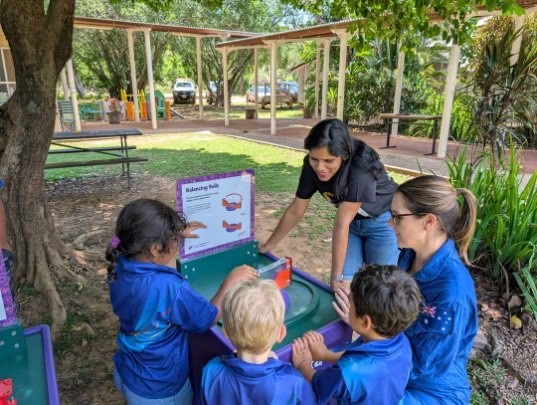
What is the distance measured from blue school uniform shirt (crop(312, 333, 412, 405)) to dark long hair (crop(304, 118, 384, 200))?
94 centimetres

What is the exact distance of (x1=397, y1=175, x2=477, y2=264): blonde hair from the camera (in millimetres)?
1564

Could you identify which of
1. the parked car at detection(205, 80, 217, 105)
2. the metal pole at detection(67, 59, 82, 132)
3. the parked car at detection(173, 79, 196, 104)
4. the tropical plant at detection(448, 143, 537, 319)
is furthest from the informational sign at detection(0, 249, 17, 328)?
the parked car at detection(205, 80, 217, 105)

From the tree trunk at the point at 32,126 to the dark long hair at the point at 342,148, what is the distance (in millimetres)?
2079

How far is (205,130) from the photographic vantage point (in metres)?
14.0

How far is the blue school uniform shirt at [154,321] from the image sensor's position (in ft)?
4.84

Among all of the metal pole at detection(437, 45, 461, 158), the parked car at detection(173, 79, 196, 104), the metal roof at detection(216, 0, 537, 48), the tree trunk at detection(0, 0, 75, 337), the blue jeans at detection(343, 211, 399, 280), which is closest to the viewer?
the blue jeans at detection(343, 211, 399, 280)

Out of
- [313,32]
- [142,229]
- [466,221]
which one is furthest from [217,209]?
[313,32]

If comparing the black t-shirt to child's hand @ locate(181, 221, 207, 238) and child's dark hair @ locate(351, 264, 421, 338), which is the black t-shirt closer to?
child's hand @ locate(181, 221, 207, 238)

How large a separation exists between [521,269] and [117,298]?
278 centimetres

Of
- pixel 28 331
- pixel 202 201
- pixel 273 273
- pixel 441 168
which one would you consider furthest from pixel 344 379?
pixel 441 168

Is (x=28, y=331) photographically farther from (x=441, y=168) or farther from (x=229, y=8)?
(x=229, y=8)

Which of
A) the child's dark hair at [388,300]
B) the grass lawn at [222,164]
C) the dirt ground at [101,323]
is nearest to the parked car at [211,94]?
the grass lawn at [222,164]

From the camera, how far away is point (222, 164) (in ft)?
A: 27.1

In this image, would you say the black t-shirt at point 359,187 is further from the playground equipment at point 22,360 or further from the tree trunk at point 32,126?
the tree trunk at point 32,126
